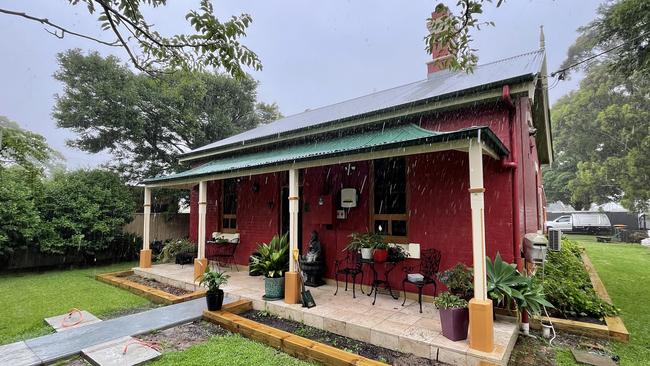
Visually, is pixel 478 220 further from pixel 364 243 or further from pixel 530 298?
pixel 364 243

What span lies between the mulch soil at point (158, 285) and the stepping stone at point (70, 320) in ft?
5.58

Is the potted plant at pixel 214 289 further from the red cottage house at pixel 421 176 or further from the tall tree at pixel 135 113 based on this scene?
the tall tree at pixel 135 113

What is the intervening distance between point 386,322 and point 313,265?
7.73ft

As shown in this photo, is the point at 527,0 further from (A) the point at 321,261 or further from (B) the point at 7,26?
(A) the point at 321,261

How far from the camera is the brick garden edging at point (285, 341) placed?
11.9ft

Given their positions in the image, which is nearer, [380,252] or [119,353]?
[119,353]

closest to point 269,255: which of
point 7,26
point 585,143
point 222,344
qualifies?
point 222,344

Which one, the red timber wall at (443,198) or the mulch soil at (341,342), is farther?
the red timber wall at (443,198)

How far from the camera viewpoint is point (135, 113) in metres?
13.5

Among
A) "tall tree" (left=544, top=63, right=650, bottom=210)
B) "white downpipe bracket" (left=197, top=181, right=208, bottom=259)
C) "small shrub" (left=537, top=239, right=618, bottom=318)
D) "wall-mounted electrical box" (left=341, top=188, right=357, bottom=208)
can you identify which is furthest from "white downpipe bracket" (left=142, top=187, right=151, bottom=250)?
"tall tree" (left=544, top=63, right=650, bottom=210)

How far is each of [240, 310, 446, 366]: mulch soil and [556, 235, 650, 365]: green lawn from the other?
99.2 inches

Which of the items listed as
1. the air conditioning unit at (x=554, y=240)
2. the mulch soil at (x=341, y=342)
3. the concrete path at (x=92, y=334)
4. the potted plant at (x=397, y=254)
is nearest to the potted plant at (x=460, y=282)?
the mulch soil at (x=341, y=342)

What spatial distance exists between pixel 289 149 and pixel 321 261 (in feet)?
9.40

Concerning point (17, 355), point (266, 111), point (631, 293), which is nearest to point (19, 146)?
point (17, 355)
